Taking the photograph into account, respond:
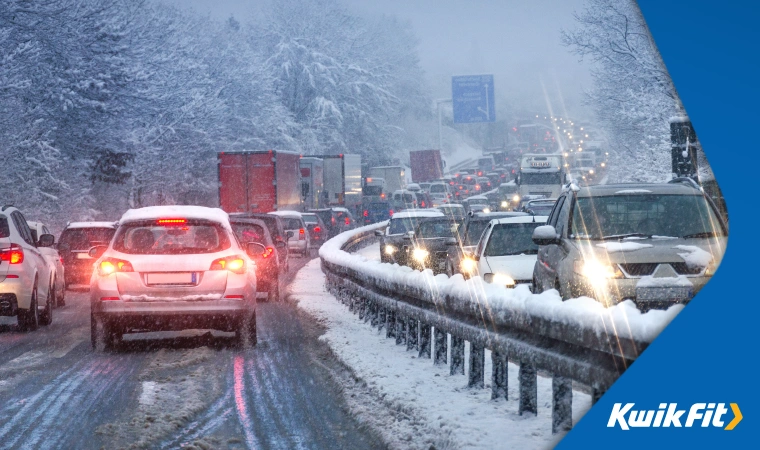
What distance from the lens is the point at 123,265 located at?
12.9 m

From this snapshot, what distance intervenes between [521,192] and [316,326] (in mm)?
41224

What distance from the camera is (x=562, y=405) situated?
6914 millimetres

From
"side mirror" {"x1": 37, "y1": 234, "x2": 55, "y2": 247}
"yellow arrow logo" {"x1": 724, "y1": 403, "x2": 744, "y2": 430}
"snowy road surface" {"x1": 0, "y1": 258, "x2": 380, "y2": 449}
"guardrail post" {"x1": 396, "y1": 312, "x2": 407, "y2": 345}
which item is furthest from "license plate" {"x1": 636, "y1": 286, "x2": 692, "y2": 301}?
"side mirror" {"x1": 37, "y1": 234, "x2": 55, "y2": 247}

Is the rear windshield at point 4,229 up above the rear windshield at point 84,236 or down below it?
above

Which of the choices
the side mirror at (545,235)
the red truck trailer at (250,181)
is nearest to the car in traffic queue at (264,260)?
the side mirror at (545,235)

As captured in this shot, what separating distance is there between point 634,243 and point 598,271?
408mm

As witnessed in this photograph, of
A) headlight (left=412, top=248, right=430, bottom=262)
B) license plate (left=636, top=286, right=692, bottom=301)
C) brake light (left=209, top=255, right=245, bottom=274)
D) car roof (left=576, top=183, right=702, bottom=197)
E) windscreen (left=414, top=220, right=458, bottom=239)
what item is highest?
car roof (left=576, top=183, right=702, bottom=197)

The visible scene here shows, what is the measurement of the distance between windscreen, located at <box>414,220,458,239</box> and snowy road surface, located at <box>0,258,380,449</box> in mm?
9325

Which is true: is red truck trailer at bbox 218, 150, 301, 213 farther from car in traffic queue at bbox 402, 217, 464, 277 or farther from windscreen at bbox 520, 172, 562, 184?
windscreen at bbox 520, 172, 562, 184

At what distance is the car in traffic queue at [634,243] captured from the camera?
970cm

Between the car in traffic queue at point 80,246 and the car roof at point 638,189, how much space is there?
14.9m

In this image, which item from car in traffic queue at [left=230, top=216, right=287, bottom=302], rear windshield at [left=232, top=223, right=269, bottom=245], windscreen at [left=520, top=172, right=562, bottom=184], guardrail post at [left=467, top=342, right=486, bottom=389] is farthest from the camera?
windscreen at [left=520, top=172, right=562, bottom=184]

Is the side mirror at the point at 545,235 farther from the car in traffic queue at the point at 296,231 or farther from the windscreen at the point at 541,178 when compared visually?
the windscreen at the point at 541,178

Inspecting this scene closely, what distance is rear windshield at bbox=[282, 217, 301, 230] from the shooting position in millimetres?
36875
